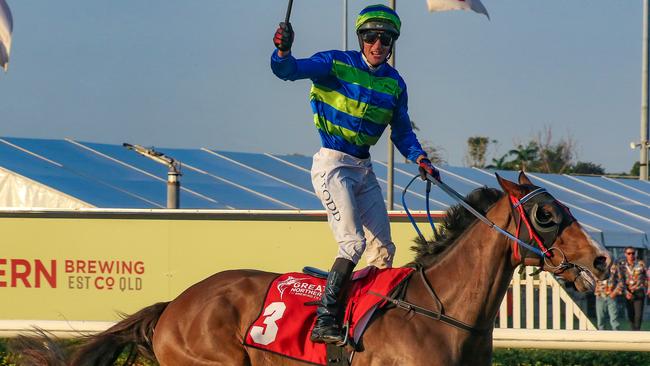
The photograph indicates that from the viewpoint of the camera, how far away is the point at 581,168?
53.7m

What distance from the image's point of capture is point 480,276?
5.61 meters

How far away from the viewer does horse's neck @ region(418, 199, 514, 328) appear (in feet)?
18.3

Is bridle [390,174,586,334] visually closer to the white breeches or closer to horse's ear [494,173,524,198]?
horse's ear [494,173,524,198]

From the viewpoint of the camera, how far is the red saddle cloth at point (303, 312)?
18.8ft

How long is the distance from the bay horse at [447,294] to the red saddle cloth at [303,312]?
0.07m

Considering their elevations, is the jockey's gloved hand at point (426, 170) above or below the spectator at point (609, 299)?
above

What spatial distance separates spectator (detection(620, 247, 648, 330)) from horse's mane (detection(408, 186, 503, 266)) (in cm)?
997

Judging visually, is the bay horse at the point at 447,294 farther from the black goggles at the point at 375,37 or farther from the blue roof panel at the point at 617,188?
the blue roof panel at the point at 617,188

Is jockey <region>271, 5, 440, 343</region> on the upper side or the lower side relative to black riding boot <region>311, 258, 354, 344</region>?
upper

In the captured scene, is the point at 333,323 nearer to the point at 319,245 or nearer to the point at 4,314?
the point at 319,245

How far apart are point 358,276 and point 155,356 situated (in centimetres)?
139

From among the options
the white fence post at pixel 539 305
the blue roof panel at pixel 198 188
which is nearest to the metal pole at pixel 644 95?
the blue roof panel at pixel 198 188

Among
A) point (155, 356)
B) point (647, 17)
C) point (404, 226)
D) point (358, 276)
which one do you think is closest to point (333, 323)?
point (358, 276)

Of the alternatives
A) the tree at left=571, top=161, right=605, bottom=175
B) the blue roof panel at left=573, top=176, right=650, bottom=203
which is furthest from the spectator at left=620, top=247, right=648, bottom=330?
the tree at left=571, top=161, right=605, bottom=175
